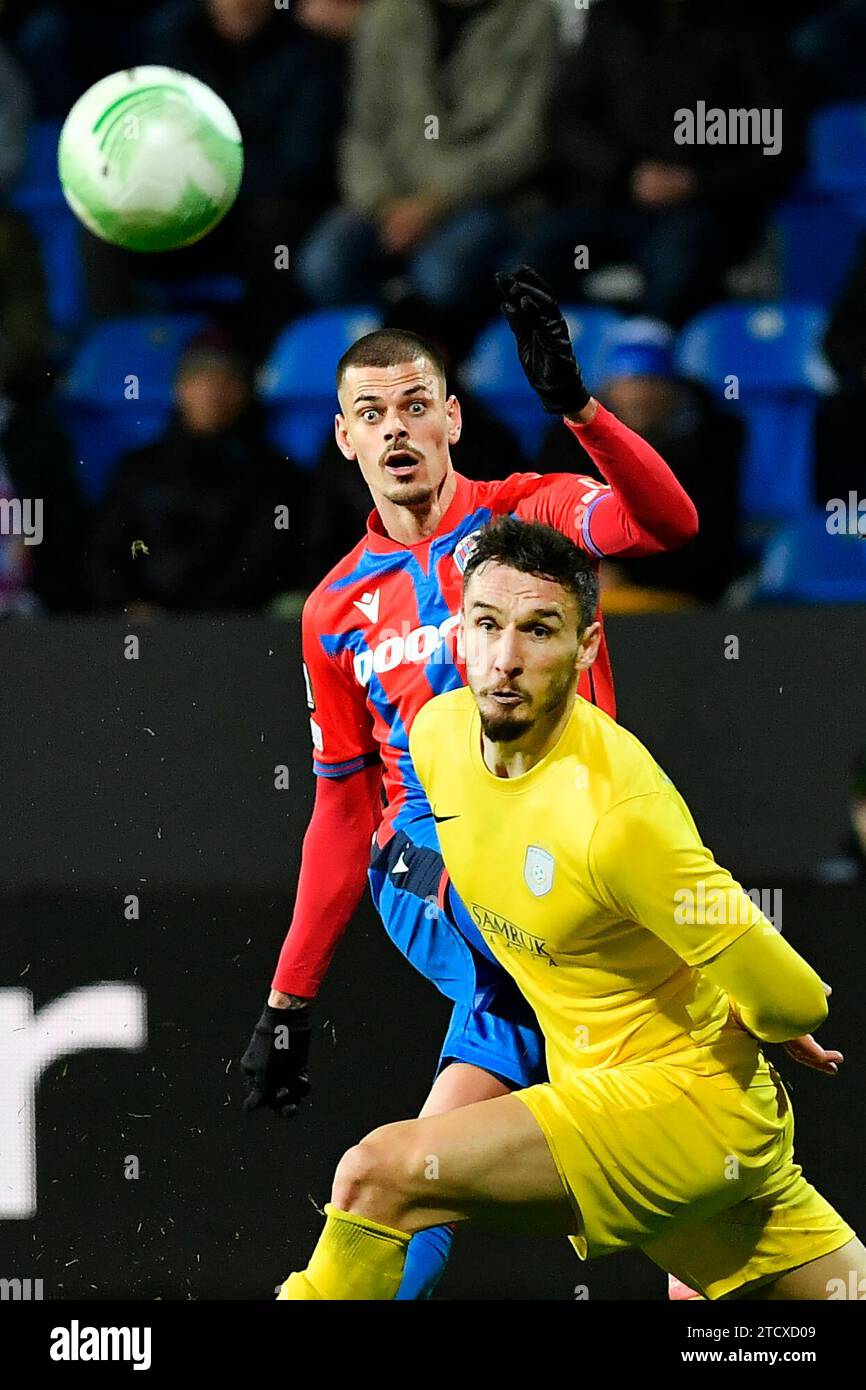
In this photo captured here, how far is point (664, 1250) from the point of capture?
3.47 metres

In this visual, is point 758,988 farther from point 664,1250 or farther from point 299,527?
point 299,527

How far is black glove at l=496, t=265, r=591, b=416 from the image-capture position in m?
3.43

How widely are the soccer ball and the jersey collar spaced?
0.67 metres

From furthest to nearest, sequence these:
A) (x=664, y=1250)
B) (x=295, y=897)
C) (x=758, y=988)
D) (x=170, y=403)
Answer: (x=170, y=403) → (x=295, y=897) → (x=664, y=1250) → (x=758, y=988)

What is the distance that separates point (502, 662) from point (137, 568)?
1.29 meters

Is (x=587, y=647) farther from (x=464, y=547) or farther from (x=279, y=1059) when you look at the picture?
(x=279, y=1059)

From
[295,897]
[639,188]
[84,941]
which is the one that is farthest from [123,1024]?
[639,188]

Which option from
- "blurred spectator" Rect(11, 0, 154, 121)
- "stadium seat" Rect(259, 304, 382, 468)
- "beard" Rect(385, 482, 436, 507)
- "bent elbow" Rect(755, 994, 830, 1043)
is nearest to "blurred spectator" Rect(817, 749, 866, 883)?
"bent elbow" Rect(755, 994, 830, 1043)

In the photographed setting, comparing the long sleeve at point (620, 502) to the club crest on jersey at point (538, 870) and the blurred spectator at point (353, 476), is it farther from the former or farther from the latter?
the club crest on jersey at point (538, 870)

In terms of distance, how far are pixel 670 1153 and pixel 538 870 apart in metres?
0.50

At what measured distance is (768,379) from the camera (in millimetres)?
4727

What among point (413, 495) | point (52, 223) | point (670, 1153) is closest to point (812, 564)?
point (413, 495)

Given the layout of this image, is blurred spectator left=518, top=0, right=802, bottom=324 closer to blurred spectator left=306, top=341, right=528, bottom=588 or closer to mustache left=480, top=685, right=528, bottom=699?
blurred spectator left=306, top=341, right=528, bottom=588

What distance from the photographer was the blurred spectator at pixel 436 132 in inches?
Answer: 194
